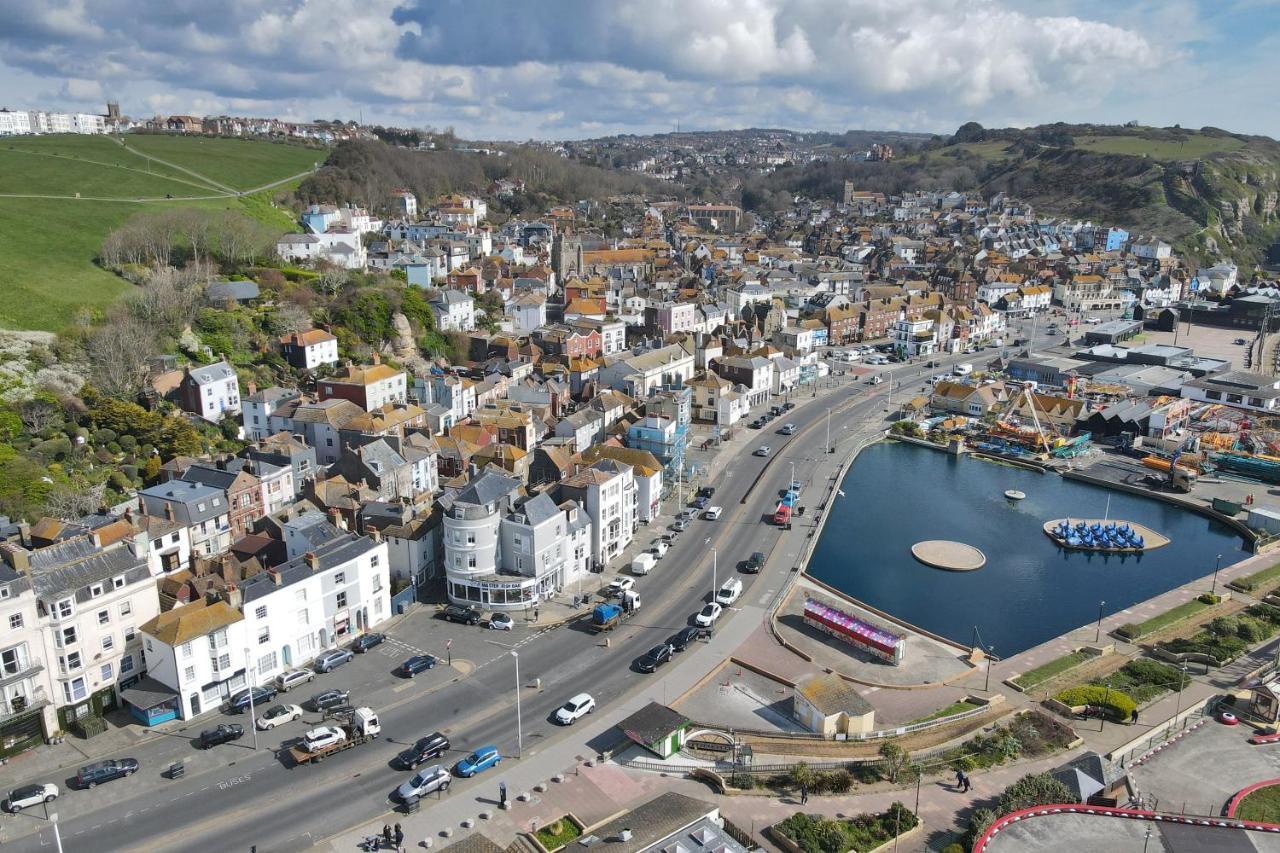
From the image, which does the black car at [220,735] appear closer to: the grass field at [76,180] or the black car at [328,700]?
the black car at [328,700]

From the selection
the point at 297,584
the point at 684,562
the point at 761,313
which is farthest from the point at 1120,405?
the point at 297,584

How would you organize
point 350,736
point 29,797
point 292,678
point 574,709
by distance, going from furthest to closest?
point 292,678 → point 574,709 → point 350,736 → point 29,797

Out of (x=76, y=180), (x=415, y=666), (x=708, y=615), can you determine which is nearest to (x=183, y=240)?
(x=76, y=180)

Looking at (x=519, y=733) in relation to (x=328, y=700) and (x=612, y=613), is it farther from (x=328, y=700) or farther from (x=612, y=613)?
(x=612, y=613)

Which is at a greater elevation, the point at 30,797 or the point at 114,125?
the point at 114,125

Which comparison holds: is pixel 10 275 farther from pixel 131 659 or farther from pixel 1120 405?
pixel 1120 405
